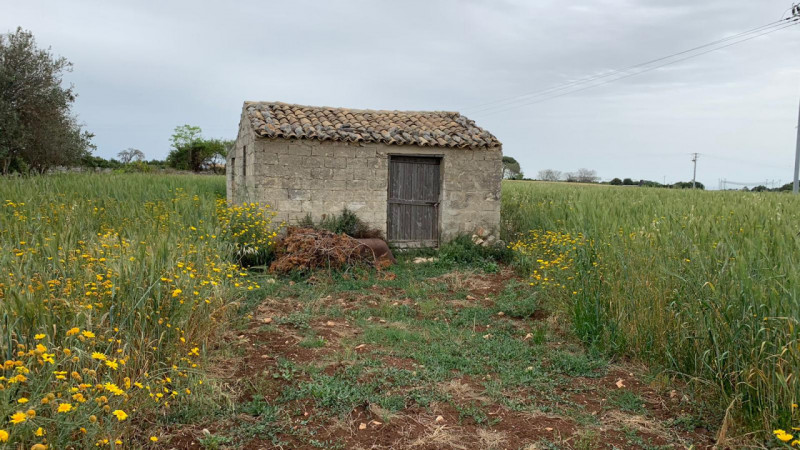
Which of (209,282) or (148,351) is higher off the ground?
(209,282)

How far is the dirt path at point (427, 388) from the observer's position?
3.99 meters

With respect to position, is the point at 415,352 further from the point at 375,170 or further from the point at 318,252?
the point at 375,170

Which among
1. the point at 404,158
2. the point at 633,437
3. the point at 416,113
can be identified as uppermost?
the point at 416,113

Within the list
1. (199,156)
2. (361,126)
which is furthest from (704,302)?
(199,156)

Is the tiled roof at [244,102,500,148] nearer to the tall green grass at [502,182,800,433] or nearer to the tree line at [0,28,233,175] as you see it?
the tall green grass at [502,182,800,433]

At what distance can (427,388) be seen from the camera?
4836mm

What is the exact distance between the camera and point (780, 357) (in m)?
3.56

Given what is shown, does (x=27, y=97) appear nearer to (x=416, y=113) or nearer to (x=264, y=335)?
(x=416, y=113)

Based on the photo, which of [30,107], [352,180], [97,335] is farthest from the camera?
[30,107]

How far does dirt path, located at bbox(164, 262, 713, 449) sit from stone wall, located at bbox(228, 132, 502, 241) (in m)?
4.05

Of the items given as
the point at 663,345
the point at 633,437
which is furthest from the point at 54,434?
the point at 663,345

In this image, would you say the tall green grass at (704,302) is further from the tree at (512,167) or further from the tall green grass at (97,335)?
the tree at (512,167)

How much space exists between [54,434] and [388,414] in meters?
2.29

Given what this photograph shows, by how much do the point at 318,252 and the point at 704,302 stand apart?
22.6ft
